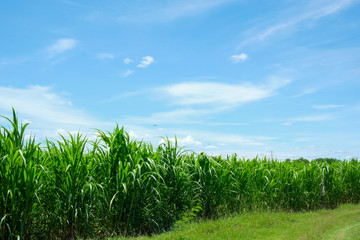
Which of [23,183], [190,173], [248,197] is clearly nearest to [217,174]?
[190,173]

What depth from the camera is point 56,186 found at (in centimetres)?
511

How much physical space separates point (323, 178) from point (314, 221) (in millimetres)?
3428

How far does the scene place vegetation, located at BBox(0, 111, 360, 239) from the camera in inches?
180

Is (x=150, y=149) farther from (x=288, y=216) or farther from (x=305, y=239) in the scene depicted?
(x=288, y=216)

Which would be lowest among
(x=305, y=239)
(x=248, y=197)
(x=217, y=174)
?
(x=305, y=239)

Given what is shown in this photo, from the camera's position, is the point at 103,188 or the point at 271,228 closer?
the point at 103,188

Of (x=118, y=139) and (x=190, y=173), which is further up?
(x=118, y=139)

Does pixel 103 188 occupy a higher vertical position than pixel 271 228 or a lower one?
higher

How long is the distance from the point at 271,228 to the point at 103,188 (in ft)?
11.7

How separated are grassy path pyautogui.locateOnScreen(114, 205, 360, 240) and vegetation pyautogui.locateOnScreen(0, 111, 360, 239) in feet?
1.55

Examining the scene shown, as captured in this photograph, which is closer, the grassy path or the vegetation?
the vegetation

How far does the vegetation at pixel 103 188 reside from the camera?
15.0ft

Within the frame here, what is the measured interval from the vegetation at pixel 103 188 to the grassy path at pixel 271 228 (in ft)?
1.55

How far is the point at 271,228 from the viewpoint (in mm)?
6863
